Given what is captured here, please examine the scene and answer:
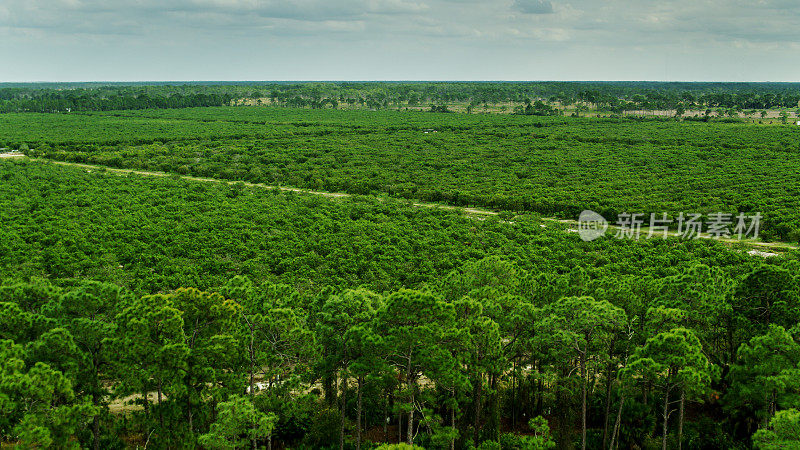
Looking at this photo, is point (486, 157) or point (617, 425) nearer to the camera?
point (617, 425)

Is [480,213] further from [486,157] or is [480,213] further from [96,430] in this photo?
[96,430]

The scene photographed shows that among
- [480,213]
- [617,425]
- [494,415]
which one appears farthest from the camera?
[480,213]

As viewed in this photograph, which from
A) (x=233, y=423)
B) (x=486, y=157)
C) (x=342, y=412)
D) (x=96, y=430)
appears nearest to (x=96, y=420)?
(x=96, y=430)

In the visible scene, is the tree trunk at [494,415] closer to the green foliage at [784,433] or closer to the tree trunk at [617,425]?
the tree trunk at [617,425]

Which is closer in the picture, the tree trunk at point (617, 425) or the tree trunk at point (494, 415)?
the tree trunk at point (617, 425)

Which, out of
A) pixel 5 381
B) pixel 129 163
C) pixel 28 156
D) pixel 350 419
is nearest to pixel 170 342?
pixel 5 381

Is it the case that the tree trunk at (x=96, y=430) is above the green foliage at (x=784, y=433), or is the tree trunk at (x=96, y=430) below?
below

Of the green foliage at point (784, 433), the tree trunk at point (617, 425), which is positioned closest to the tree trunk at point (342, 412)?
the tree trunk at point (617, 425)

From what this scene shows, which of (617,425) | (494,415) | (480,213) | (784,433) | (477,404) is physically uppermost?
(784,433)

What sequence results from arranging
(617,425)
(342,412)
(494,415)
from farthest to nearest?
1. (494,415)
2. (617,425)
3. (342,412)

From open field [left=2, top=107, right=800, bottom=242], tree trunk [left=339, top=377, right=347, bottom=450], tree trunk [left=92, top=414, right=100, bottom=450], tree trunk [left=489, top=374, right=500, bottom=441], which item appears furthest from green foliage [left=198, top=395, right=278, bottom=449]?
open field [left=2, top=107, right=800, bottom=242]

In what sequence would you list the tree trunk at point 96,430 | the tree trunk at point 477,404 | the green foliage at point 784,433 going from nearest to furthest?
the green foliage at point 784,433 → the tree trunk at point 96,430 → the tree trunk at point 477,404

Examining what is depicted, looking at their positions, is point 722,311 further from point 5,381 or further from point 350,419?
point 5,381
